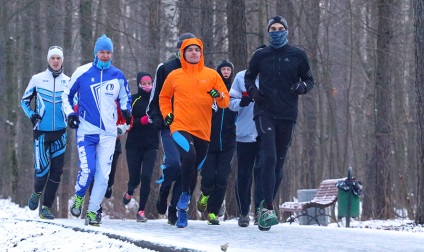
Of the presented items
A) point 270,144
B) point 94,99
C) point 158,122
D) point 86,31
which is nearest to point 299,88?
point 270,144

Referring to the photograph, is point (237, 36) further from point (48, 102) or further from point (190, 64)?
point (190, 64)

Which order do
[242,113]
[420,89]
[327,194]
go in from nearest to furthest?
[242,113] < [420,89] < [327,194]

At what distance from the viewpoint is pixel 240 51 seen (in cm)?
1894

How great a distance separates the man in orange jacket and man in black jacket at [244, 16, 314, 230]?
46 cm

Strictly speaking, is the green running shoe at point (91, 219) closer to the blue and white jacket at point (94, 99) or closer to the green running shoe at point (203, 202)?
the blue and white jacket at point (94, 99)

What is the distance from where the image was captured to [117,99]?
11633 millimetres

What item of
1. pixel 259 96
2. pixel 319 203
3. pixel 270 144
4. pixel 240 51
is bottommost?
pixel 319 203

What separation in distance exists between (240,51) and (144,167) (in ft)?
20.0

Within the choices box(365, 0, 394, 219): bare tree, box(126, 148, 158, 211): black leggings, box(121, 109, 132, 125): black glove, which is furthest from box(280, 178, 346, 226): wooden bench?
box(121, 109, 132, 125): black glove

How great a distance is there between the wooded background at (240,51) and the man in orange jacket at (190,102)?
4.41 m

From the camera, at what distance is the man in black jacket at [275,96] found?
10.5 m

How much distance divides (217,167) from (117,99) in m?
1.71

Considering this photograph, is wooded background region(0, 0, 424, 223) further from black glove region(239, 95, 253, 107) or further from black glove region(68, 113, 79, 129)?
black glove region(68, 113, 79, 129)

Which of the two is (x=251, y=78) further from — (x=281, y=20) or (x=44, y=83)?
(x=44, y=83)
